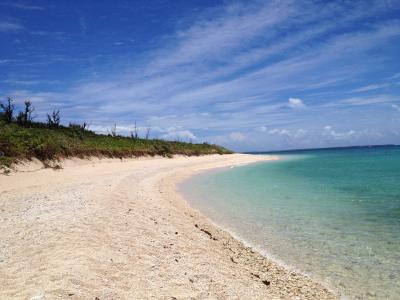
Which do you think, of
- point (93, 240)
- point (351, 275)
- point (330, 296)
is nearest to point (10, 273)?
point (93, 240)

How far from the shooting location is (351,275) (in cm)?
764

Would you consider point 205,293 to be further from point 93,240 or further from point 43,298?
point 93,240

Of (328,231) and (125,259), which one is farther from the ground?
(125,259)

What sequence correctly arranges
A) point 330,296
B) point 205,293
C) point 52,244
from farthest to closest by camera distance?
point 52,244 < point 330,296 < point 205,293

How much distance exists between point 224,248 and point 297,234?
9.93 ft

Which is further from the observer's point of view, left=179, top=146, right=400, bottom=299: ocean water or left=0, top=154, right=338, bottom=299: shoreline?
left=179, top=146, right=400, bottom=299: ocean water

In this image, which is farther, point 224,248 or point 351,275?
point 224,248

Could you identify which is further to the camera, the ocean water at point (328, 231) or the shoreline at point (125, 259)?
the ocean water at point (328, 231)

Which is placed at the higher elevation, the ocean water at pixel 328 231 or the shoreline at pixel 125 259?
the shoreline at pixel 125 259

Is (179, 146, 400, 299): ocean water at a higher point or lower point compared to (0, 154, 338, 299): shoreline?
lower

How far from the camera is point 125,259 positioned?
6.83 m

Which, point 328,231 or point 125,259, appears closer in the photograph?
point 125,259

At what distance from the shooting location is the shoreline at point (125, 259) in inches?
218

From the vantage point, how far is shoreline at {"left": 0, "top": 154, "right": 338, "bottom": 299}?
18.1ft
